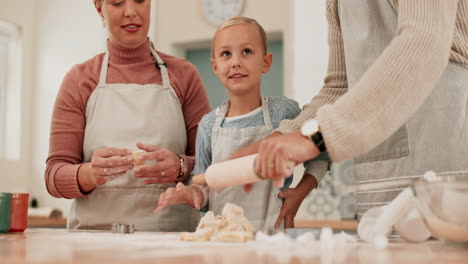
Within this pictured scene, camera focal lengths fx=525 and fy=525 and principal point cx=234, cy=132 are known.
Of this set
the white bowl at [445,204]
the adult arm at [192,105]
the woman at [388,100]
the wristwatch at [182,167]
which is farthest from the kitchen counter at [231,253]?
the adult arm at [192,105]

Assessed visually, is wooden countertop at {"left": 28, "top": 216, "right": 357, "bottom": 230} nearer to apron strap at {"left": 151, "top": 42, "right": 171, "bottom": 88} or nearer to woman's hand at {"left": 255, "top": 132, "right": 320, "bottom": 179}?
apron strap at {"left": 151, "top": 42, "right": 171, "bottom": 88}

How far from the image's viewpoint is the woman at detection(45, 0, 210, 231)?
1.41 m

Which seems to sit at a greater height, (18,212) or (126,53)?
(126,53)

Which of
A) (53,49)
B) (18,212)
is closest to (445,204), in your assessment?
(18,212)

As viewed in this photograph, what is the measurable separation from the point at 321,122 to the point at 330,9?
0.46 m

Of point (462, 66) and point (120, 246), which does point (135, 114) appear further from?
point (462, 66)

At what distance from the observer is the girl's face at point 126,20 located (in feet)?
4.72

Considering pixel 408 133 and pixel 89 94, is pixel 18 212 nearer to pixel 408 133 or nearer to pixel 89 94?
pixel 89 94

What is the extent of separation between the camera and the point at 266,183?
4.22 ft

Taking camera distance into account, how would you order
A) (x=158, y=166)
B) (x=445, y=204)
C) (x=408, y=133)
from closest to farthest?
(x=445, y=204) < (x=408, y=133) < (x=158, y=166)

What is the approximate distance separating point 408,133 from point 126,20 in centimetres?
85

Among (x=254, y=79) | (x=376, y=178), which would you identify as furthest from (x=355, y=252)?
(x=254, y=79)

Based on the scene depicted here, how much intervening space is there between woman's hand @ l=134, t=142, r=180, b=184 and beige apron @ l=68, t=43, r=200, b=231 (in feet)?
0.45

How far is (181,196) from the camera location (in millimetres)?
1161
